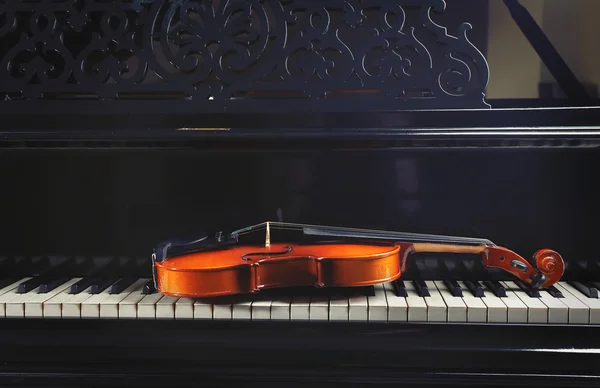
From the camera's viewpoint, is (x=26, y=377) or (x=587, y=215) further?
(x=587, y=215)

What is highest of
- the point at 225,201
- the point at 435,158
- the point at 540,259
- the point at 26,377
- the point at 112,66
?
the point at 112,66

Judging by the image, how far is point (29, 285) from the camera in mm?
1477

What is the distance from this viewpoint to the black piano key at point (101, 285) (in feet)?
4.65

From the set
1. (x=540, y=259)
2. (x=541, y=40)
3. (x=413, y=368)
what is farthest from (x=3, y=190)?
(x=541, y=40)

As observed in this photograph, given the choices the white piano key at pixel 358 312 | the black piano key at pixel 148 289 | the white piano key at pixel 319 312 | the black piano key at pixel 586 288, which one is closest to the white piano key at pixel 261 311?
the white piano key at pixel 319 312

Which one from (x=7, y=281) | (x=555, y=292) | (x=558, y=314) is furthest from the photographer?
(x=7, y=281)

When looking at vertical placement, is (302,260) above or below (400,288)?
above

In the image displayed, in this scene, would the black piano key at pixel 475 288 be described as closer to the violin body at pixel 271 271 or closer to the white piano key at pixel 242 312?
the violin body at pixel 271 271

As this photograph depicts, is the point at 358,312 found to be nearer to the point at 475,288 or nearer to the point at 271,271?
the point at 271,271

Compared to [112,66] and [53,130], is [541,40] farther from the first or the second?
[53,130]

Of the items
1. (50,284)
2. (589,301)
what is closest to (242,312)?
(50,284)

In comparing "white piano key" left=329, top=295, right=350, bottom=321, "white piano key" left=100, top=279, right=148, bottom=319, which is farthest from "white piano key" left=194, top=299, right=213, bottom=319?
"white piano key" left=329, top=295, right=350, bottom=321

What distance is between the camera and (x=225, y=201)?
1.70 m

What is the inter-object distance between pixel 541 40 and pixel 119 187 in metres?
1.49
